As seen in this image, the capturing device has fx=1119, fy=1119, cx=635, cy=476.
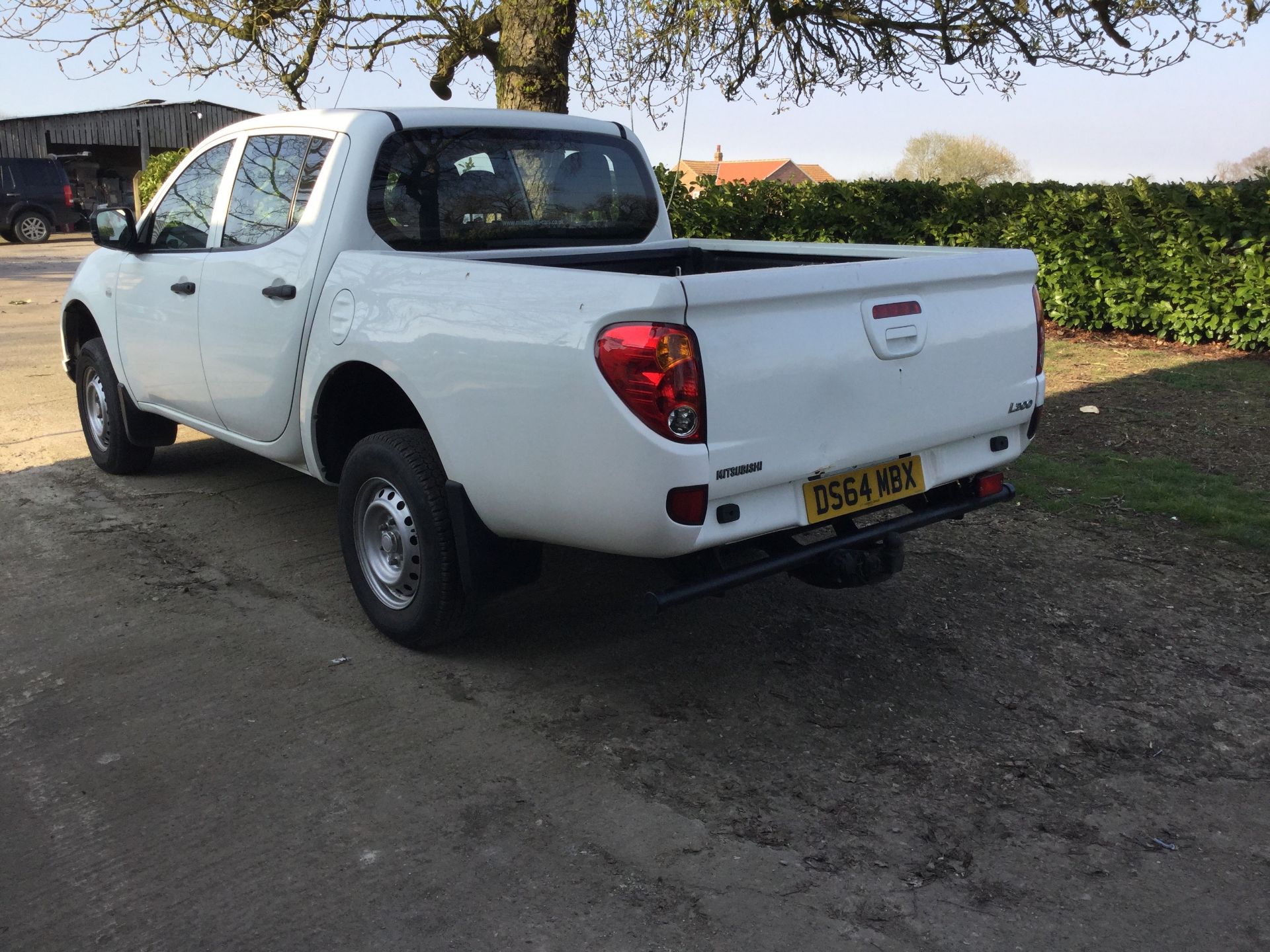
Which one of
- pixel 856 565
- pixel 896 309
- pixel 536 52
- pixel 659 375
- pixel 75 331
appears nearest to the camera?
pixel 659 375

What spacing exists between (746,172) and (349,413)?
42.3m

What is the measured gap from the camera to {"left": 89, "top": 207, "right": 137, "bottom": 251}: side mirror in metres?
5.61

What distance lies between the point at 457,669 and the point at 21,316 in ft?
39.6

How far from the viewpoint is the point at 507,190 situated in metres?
4.84

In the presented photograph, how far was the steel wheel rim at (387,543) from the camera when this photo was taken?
4.08 m

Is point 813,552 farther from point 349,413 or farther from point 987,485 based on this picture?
point 349,413

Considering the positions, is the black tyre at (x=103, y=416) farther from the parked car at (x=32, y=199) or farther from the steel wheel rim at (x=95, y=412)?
the parked car at (x=32, y=199)

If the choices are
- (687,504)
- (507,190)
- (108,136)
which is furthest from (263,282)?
(108,136)

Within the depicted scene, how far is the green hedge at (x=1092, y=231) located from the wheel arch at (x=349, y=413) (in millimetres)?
8377

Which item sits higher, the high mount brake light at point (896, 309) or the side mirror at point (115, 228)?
the side mirror at point (115, 228)

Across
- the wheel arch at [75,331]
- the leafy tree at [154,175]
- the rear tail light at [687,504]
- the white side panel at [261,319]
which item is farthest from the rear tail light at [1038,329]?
the leafy tree at [154,175]

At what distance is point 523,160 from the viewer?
16.1 feet

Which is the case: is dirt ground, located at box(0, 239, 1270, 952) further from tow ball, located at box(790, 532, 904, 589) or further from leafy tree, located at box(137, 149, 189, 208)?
leafy tree, located at box(137, 149, 189, 208)

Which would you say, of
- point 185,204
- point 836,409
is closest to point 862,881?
point 836,409
